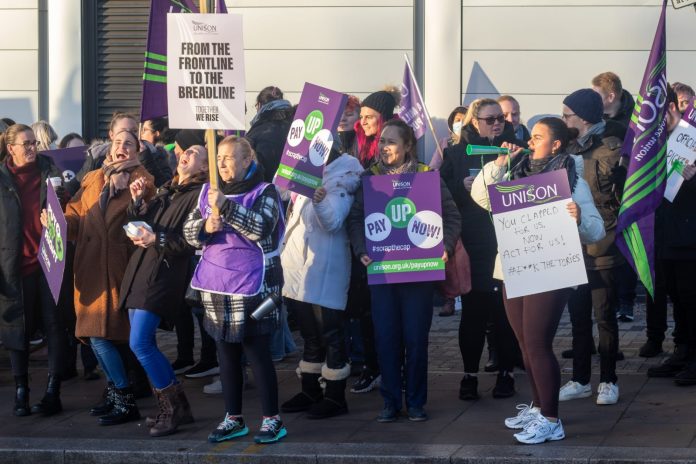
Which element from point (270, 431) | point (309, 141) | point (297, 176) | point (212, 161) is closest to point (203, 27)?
point (212, 161)

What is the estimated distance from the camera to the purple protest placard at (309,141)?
23.9 ft

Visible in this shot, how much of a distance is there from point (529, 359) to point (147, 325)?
7.40 ft

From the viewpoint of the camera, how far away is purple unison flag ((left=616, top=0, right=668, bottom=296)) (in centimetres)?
761

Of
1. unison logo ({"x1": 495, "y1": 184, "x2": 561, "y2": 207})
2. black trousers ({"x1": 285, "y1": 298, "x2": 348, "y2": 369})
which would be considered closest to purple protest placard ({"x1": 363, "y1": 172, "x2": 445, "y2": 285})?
black trousers ({"x1": 285, "y1": 298, "x2": 348, "y2": 369})

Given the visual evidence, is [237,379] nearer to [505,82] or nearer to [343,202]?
[343,202]

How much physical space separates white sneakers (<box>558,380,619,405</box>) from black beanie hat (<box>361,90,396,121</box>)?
2.21 metres

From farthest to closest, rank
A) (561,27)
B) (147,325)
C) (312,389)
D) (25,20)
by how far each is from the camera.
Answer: (25,20) < (561,27) < (312,389) < (147,325)

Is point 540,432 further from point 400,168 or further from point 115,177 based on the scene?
point 115,177

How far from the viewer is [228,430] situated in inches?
283

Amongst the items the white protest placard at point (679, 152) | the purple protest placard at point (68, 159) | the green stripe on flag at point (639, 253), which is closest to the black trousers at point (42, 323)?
the purple protest placard at point (68, 159)

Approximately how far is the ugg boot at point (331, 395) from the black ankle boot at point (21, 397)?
1906 mm

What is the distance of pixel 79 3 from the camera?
551 inches

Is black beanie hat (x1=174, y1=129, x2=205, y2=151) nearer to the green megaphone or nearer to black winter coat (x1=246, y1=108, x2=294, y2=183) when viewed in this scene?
black winter coat (x1=246, y1=108, x2=294, y2=183)

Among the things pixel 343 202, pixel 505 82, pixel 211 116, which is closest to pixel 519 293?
pixel 343 202
